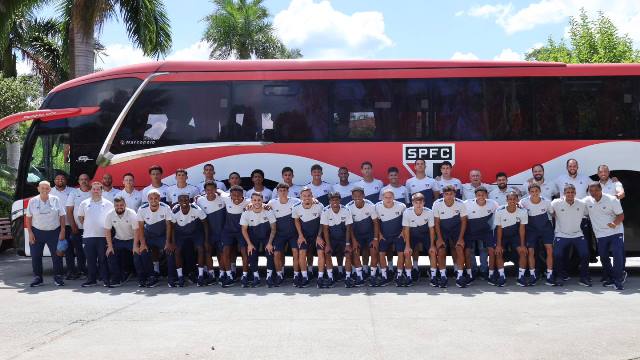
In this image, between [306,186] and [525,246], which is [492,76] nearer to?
[525,246]

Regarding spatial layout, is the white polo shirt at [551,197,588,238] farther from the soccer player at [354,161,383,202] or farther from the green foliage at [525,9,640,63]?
the green foliage at [525,9,640,63]

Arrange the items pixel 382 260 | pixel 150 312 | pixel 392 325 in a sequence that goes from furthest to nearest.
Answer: pixel 382 260, pixel 150 312, pixel 392 325

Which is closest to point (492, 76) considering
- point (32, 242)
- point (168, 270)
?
point (168, 270)

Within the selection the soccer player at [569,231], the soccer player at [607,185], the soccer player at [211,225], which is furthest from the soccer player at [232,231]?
the soccer player at [607,185]

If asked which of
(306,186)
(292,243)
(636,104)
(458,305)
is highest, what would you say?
(636,104)

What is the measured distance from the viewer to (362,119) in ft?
34.1

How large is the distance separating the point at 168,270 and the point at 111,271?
881 mm

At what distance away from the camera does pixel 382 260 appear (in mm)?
9633

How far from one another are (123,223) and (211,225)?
136cm

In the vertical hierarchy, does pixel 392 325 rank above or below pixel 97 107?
below

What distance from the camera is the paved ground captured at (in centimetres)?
584

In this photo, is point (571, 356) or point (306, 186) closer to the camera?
point (571, 356)


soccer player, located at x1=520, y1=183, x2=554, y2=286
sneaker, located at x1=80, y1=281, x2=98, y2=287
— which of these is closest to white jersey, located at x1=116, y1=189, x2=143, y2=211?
sneaker, located at x1=80, y1=281, x2=98, y2=287

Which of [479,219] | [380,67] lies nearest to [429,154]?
[479,219]
